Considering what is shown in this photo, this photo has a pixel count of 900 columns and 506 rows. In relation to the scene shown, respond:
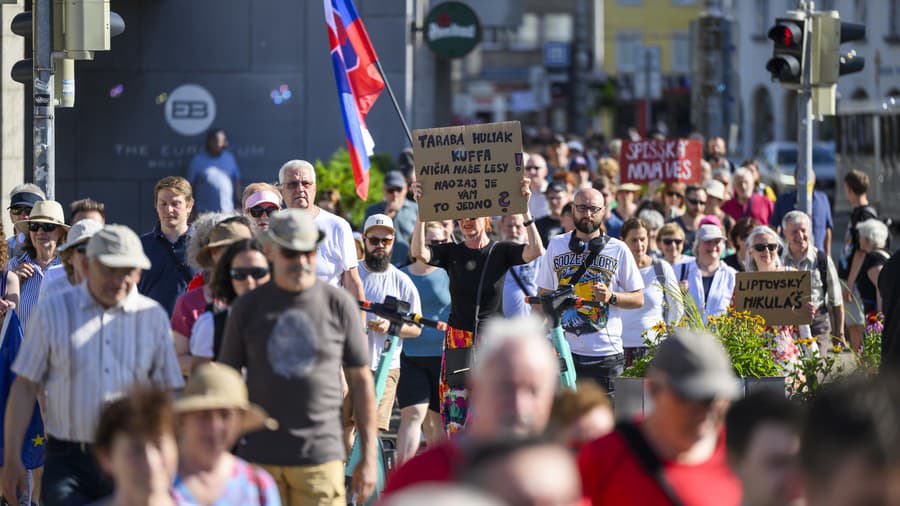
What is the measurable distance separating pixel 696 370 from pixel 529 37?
286 ft

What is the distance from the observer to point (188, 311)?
732 centimetres

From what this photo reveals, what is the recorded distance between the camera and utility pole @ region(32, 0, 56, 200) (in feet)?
34.1

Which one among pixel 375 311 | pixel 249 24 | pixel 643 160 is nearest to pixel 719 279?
pixel 375 311

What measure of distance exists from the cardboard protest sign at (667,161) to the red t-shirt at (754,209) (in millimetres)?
479

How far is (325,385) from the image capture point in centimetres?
643

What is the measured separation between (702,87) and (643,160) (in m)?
10.6

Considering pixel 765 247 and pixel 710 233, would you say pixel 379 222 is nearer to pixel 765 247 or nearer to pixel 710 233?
pixel 710 233

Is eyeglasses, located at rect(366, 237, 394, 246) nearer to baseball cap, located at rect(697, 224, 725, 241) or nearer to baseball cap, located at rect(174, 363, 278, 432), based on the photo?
baseball cap, located at rect(697, 224, 725, 241)

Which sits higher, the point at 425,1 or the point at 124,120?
the point at 425,1

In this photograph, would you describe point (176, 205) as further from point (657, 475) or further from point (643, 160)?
point (643, 160)

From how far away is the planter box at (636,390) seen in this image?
9.56 meters

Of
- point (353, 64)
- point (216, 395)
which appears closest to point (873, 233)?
point (353, 64)

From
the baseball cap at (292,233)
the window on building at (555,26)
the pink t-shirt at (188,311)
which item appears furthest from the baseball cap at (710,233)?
the window on building at (555,26)

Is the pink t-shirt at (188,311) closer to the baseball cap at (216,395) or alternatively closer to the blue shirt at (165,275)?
the blue shirt at (165,275)
